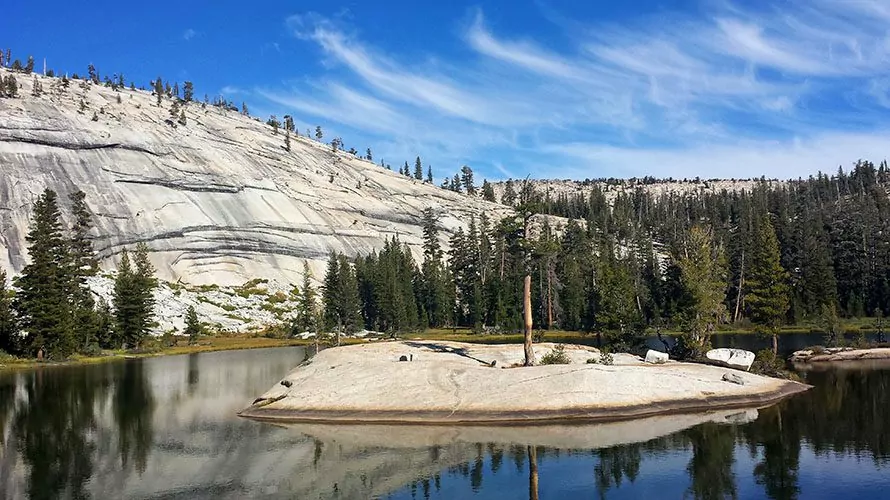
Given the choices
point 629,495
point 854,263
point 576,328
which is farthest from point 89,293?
point 854,263

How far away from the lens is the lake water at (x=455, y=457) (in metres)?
25.7

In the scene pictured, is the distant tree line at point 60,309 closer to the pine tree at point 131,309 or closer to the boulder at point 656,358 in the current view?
the pine tree at point 131,309

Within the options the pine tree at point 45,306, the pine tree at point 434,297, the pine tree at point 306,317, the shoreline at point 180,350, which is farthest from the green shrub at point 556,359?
the pine tree at point 434,297

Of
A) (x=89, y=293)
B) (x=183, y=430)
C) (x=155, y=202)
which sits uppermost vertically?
(x=155, y=202)

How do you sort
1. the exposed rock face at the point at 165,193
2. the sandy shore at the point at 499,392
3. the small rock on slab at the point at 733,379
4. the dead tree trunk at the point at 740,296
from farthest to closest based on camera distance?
the exposed rock face at the point at 165,193
the dead tree trunk at the point at 740,296
the small rock on slab at the point at 733,379
the sandy shore at the point at 499,392

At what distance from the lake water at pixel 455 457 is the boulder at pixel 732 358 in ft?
18.5

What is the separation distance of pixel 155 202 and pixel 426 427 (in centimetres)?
13043

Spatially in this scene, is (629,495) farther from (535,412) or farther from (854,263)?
(854,263)

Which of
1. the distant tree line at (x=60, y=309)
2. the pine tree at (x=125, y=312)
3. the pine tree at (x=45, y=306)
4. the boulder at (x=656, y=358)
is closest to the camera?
the boulder at (x=656, y=358)

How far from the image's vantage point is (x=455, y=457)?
29.9 meters

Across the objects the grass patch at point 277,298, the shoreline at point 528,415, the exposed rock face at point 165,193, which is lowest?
the shoreline at point 528,415

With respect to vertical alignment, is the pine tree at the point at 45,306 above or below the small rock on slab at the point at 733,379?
above

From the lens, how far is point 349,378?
4388cm

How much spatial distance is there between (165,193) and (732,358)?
134m
